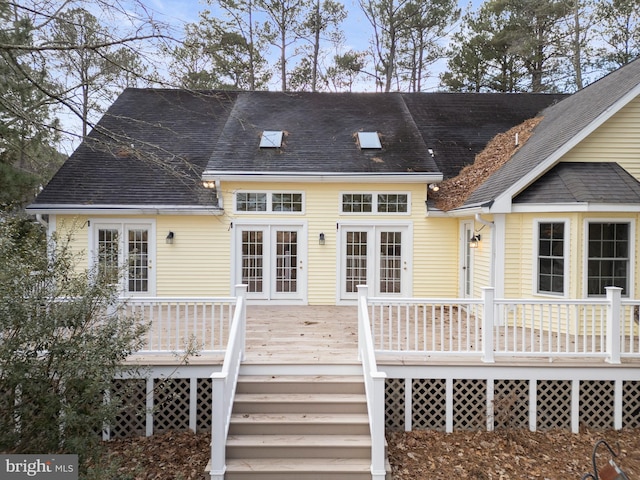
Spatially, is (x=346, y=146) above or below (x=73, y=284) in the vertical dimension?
above

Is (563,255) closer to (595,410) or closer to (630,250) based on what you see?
(630,250)

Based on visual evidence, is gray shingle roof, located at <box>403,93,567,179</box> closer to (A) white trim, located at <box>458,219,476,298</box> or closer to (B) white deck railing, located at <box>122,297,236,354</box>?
(A) white trim, located at <box>458,219,476,298</box>

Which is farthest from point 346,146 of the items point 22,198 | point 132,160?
point 22,198

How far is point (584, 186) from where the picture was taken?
7.30 meters

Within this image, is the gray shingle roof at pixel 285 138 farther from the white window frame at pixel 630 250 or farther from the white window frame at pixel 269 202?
the white window frame at pixel 630 250

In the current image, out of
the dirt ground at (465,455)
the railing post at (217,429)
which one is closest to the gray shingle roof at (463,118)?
the dirt ground at (465,455)

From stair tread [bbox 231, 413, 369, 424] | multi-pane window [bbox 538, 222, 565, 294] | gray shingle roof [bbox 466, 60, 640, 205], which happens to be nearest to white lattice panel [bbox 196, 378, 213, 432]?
stair tread [bbox 231, 413, 369, 424]

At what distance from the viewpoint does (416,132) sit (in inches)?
450

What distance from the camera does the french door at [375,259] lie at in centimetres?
999

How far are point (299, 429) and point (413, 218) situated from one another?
6421 millimetres

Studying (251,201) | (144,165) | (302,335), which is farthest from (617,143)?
(144,165)

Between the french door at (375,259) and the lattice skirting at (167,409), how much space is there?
4978 mm

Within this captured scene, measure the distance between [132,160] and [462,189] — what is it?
8730mm

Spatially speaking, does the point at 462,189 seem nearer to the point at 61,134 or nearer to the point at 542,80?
the point at 61,134
